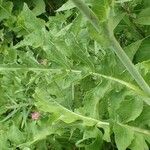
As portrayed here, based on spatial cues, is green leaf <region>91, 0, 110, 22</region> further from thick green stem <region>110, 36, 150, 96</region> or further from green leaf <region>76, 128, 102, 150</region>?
green leaf <region>76, 128, 102, 150</region>

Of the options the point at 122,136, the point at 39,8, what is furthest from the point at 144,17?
the point at 39,8

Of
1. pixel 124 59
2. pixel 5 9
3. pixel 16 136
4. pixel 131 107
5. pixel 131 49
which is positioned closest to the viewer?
pixel 124 59

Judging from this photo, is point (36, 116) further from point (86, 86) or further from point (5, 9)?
point (5, 9)

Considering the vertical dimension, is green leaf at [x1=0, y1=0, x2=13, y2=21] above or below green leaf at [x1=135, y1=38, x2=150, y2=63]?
above

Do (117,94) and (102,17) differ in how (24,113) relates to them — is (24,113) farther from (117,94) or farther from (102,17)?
(102,17)

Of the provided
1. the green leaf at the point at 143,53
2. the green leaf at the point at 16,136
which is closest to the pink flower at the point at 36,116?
the green leaf at the point at 16,136

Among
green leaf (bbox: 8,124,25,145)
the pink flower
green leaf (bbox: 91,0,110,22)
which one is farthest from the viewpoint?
the pink flower

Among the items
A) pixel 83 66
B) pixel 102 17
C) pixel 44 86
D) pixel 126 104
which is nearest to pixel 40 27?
pixel 44 86

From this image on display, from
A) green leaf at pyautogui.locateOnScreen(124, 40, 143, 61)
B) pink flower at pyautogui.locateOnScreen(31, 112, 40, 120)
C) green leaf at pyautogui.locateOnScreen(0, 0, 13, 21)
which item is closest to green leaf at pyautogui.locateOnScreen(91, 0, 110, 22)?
green leaf at pyautogui.locateOnScreen(124, 40, 143, 61)
